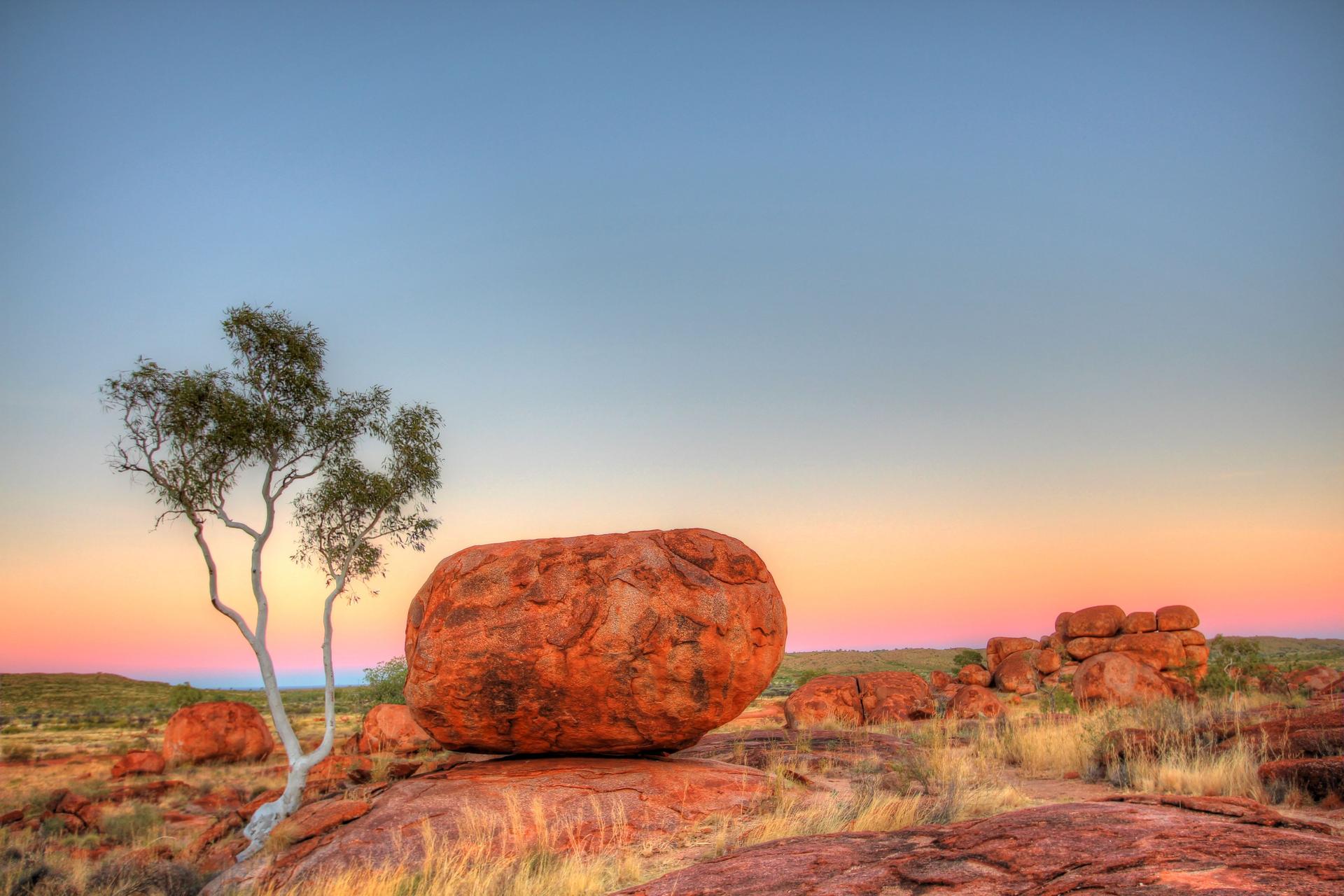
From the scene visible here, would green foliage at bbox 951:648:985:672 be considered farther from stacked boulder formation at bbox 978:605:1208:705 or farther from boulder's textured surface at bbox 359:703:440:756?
boulder's textured surface at bbox 359:703:440:756

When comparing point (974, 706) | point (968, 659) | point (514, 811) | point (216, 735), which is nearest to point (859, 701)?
point (974, 706)

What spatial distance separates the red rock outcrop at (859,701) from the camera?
24391 mm

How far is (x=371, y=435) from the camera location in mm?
17375

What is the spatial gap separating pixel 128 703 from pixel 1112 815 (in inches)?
2437

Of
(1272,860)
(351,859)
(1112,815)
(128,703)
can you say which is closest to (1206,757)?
(1112,815)

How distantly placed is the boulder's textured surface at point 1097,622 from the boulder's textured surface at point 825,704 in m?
17.3

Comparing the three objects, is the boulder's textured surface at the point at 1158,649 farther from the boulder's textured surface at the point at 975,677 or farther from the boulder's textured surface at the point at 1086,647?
the boulder's textured surface at the point at 975,677

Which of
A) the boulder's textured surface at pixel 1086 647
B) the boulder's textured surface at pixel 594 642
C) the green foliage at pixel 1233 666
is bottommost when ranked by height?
the green foliage at pixel 1233 666

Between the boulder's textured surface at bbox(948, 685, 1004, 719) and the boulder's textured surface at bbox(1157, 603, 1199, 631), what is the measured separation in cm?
1354

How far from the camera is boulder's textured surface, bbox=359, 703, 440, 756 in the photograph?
2348 centimetres

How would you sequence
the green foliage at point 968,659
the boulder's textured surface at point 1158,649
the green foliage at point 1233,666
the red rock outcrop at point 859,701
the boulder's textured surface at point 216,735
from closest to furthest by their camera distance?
the boulder's textured surface at point 216,735 < the red rock outcrop at point 859,701 < the green foliage at point 1233,666 < the boulder's textured surface at point 1158,649 < the green foliage at point 968,659

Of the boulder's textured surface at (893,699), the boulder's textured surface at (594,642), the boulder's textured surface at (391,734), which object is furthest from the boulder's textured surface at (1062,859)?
the boulder's textured surface at (391,734)

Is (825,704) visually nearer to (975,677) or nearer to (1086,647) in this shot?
(975,677)

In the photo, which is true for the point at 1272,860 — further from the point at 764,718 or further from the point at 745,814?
the point at 764,718
